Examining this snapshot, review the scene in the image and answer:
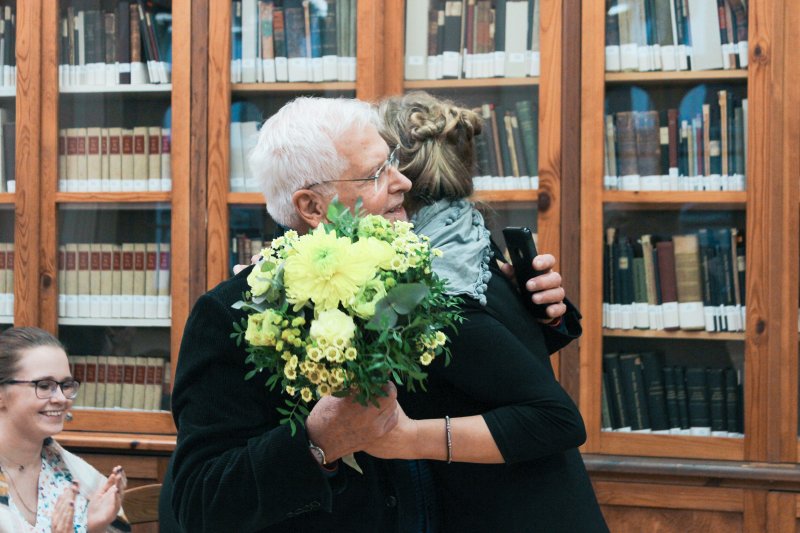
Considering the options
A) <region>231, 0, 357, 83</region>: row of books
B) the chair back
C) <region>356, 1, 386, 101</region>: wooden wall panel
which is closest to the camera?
the chair back

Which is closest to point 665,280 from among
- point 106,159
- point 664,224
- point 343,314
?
point 664,224

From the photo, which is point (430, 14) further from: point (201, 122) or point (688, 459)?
point (688, 459)

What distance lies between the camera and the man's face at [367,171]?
1.47 metres

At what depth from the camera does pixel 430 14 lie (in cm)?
332

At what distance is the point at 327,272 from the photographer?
110 cm

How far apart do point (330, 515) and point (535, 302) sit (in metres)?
0.52

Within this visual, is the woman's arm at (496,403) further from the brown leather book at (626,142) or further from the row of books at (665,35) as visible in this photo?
the row of books at (665,35)

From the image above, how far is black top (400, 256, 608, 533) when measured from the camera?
1.43 metres

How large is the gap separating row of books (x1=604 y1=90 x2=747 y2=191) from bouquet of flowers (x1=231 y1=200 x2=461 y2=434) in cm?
214

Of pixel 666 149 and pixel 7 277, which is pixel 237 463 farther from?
pixel 7 277

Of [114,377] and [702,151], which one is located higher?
[702,151]

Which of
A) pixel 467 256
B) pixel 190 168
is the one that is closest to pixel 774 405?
pixel 467 256

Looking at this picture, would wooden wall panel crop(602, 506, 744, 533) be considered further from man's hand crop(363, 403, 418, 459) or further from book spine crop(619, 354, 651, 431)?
man's hand crop(363, 403, 418, 459)

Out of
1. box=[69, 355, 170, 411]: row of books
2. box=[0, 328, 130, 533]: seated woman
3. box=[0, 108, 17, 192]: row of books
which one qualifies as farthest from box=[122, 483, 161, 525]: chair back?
box=[0, 108, 17, 192]: row of books
